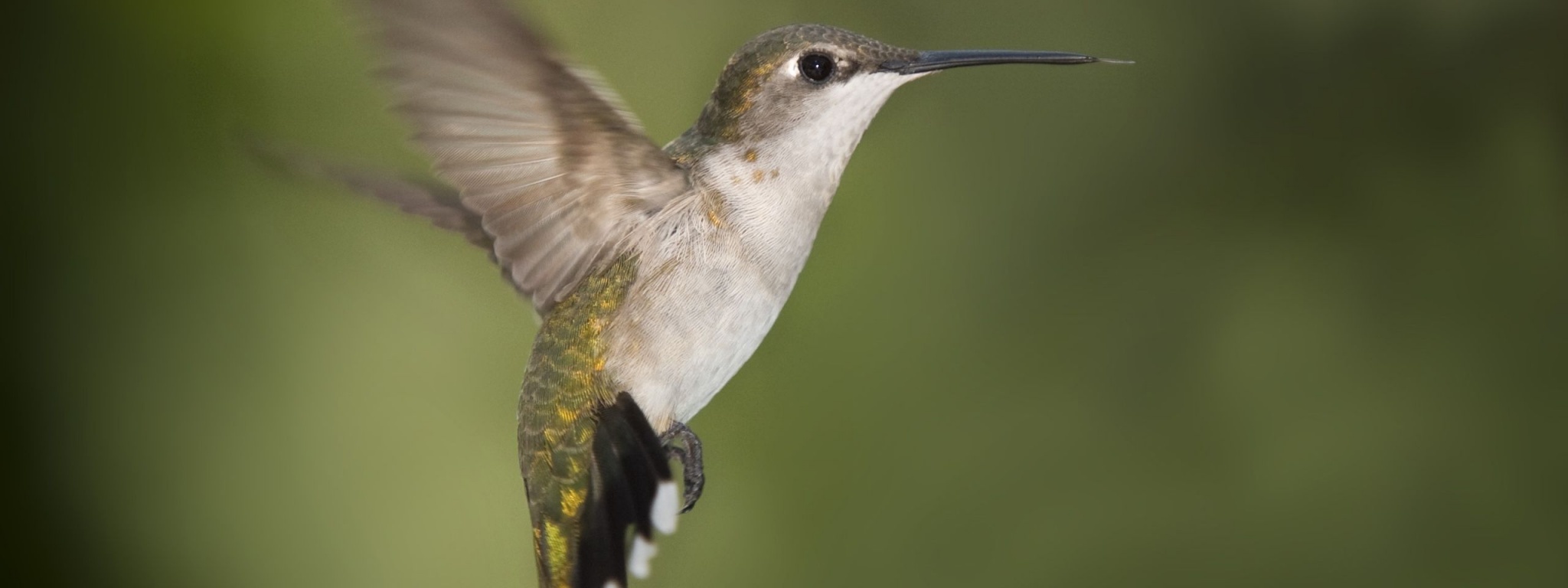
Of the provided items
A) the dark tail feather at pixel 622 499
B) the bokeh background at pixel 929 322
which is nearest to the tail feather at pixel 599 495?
the dark tail feather at pixel 622 499

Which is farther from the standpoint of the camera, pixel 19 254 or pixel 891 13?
pixel 19 254

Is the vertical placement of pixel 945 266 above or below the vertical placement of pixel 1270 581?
above

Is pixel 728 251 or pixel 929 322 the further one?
pixel 929 322

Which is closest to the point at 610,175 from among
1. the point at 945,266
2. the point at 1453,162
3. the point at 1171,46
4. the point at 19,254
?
the point at 945,266

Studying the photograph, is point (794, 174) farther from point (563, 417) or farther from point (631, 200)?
point (563, 417)

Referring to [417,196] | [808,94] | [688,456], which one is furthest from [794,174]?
[417,196]

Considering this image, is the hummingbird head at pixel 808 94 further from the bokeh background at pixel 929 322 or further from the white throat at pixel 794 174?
the bokeh background at pixel 929 322

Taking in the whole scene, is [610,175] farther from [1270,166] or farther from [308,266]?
[1270,166]
